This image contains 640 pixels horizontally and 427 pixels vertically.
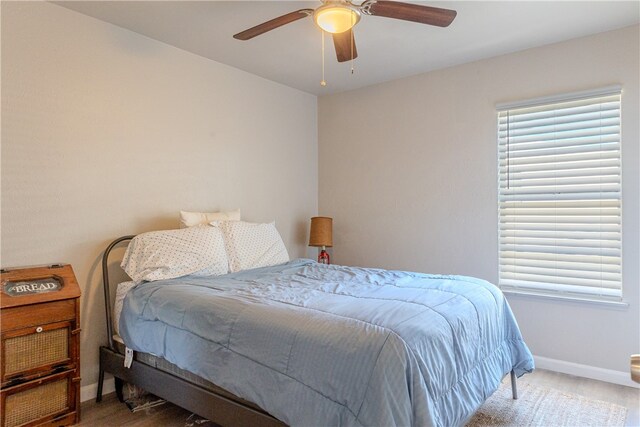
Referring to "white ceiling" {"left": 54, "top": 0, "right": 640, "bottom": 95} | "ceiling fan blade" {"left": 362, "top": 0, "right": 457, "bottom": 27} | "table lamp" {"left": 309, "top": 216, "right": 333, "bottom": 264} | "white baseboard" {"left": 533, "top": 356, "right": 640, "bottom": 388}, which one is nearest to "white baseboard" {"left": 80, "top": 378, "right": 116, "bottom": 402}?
"table lamp" {"left": 309, "top": 216, "right": 333, "bottom": 264}

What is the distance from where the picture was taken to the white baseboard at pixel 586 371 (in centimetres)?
281

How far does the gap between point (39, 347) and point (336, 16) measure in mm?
2396

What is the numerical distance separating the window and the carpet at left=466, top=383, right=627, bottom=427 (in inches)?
31.6

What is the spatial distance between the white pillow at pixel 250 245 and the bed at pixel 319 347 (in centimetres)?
32

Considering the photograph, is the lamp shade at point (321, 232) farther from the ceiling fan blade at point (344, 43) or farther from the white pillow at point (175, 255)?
the ceiling fan blade at point (344, 43)

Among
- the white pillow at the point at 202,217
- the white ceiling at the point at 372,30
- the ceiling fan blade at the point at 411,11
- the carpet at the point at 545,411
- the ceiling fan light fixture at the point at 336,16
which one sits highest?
the white ceiling at the point at 372,30

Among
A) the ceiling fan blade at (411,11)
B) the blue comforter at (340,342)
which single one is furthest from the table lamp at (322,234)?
the ceiling fan blade at (411,11)

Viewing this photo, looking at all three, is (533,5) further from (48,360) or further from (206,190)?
(48,360)

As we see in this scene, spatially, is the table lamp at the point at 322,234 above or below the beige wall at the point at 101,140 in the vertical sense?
below

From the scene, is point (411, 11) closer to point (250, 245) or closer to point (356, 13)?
point (356, 13)

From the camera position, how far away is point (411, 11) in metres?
1.99

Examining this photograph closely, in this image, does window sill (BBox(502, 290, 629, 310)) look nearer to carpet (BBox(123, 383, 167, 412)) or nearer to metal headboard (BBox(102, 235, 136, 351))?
carpet (BBox(123, 383, 167, 412))

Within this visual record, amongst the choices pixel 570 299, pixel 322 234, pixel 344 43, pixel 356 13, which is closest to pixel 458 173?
pixel 570 299

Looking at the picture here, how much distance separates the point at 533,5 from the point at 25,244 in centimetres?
354
